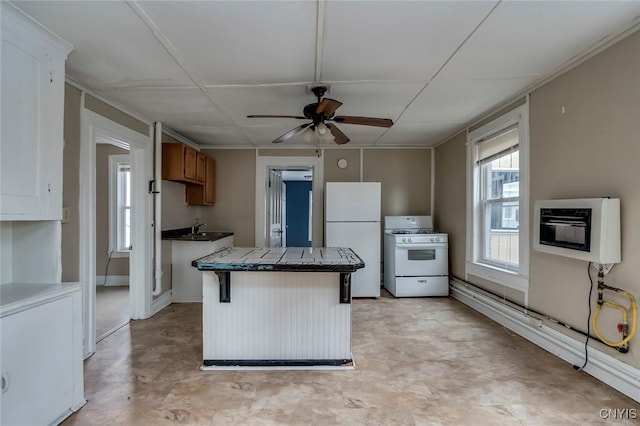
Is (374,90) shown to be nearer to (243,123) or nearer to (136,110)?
(243,123)

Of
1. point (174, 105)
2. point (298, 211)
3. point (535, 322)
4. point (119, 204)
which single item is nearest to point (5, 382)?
point (174, 105)

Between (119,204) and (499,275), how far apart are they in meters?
5.66

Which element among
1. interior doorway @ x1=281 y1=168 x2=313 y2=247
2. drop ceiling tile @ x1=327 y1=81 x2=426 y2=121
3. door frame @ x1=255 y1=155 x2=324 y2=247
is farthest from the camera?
interior doorway @ x1=281 y1=168 x2=313 y2=247

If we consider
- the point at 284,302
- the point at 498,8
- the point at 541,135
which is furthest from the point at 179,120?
the point at 541,135

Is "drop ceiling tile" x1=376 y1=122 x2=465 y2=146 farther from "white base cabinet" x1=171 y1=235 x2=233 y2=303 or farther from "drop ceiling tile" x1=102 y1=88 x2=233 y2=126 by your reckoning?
"white base cabinet" x1=171 y1=235 x2=233 y2=303

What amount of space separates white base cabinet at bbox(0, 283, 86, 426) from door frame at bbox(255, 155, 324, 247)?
3.29 m

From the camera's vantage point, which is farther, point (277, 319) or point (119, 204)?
point (119, 204)

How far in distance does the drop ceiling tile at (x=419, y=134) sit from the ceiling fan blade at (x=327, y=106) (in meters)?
1.75

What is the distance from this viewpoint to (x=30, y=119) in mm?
Answer: 1812

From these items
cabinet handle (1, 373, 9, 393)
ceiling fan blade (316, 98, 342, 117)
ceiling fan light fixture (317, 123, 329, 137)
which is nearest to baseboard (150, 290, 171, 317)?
cabinet handle (1, 373, 9, 393)

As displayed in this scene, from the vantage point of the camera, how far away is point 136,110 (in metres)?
3.40

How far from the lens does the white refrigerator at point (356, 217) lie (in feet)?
15.1

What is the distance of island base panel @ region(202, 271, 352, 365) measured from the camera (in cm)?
250

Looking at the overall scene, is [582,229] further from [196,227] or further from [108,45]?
[196,227]
